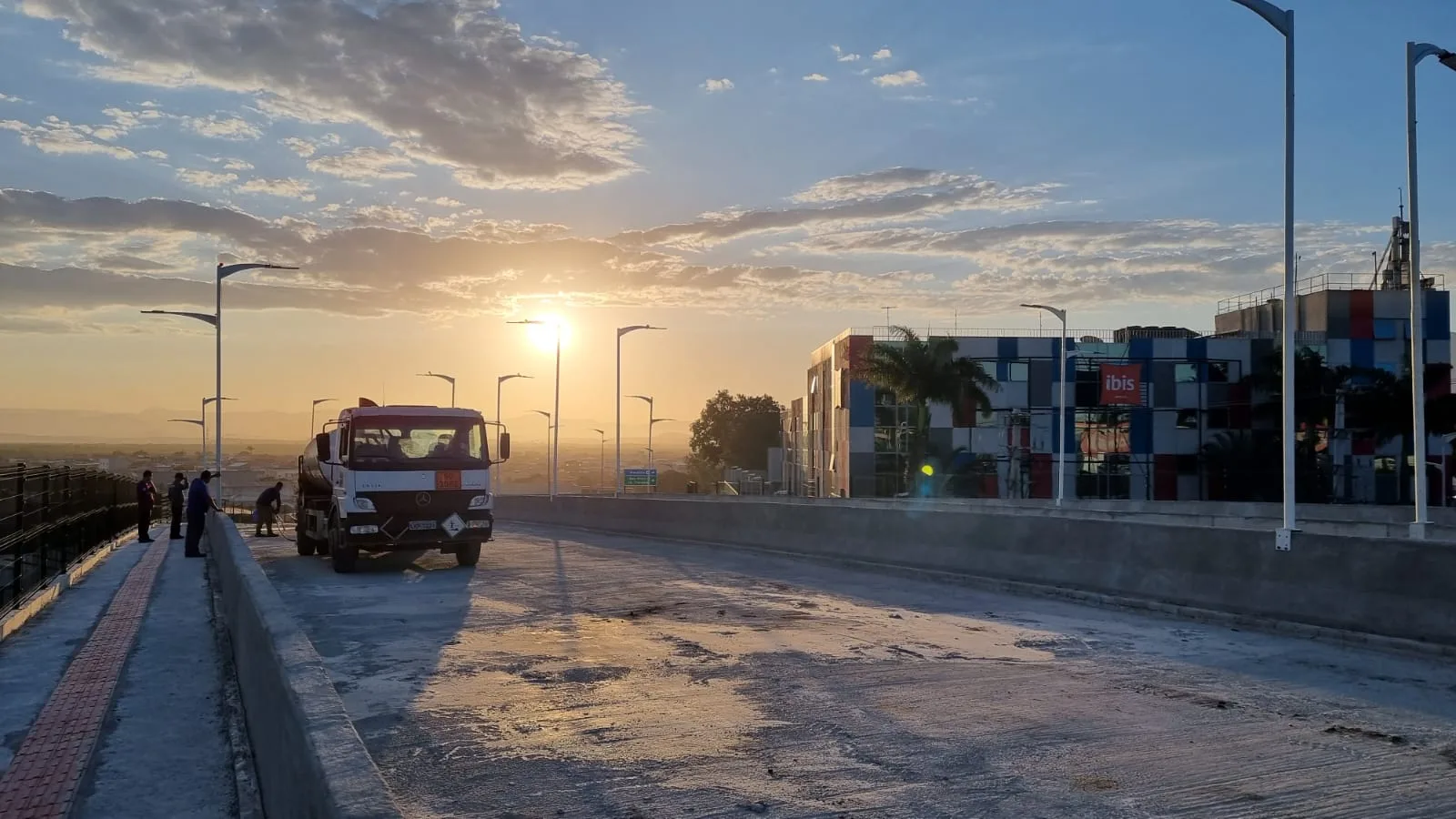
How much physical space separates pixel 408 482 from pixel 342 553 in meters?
1.56

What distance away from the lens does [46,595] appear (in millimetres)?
14430

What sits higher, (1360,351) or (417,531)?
(1360,351)

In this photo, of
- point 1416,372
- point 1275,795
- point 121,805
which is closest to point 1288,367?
point 1416,372

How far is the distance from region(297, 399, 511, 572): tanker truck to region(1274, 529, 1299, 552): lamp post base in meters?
12.1

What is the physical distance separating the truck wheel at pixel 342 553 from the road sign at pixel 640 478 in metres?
94.8

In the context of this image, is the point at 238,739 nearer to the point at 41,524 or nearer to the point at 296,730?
the point at 296,730

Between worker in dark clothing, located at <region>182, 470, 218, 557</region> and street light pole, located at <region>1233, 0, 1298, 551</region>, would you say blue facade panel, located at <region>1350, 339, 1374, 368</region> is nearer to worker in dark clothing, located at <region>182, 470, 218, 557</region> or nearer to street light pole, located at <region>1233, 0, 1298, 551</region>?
street light pole, located at <region>1233, 0, 1298, 551</region>

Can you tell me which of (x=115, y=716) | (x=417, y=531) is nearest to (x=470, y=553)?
(x=417, y=531)

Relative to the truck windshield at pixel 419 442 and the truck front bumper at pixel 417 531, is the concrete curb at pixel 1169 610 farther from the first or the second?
the truck windshield at pixel 419 442

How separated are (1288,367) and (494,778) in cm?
1154

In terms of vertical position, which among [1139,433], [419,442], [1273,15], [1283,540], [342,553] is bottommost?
[342,553]

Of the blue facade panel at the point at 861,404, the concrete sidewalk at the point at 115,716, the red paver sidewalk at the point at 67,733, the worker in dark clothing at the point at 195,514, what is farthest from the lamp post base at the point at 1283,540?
the blue facade panel at the point at 861,404

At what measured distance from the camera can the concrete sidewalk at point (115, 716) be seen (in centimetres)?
655

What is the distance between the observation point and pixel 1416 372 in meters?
15.8
